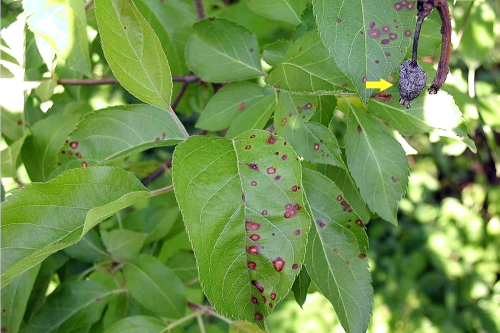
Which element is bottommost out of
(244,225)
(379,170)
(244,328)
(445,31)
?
(244,328)

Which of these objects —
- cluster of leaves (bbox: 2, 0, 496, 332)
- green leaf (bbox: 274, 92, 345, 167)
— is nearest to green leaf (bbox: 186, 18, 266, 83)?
cluster of leaves (bbox: 2, 0, 496, 332)

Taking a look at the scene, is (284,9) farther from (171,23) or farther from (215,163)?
(215,163)

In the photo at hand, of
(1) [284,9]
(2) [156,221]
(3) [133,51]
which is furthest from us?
(2) [156,221]

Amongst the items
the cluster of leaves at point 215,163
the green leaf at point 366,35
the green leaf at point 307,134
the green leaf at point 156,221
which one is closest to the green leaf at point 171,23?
the cluster of leaves at point 215,163

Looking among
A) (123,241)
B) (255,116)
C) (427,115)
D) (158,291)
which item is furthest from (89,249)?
(427,115)

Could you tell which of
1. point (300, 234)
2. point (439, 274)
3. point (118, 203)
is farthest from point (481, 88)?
point (439, 274)
